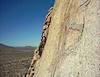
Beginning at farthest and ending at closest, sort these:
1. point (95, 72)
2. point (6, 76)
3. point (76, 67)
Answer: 1. point (6, 76)
2. point (76, 67)
3. point (95, 72)

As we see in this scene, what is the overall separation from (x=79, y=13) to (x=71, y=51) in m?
1.00

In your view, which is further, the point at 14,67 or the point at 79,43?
the point at 14,67

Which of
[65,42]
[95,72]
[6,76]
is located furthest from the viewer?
[6,76]

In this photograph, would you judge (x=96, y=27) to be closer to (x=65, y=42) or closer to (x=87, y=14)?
(x=87, y=14)

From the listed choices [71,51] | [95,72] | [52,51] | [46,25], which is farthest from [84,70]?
[46,25]

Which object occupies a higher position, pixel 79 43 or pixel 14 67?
pixel 14 67

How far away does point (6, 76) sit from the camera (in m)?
69.1

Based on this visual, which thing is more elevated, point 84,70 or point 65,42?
point 65,42

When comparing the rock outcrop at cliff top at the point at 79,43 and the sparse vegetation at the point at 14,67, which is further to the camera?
the sparse vegetation at the point at 14,67

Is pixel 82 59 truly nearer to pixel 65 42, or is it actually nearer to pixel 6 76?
pixel 65 42

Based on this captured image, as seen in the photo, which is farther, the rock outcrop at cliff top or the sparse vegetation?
the sparse vegetation

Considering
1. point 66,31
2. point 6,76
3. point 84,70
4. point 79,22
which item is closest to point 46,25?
point 66,31

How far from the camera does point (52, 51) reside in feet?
25.8

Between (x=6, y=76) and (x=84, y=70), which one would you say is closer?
(x=84, y=70)
